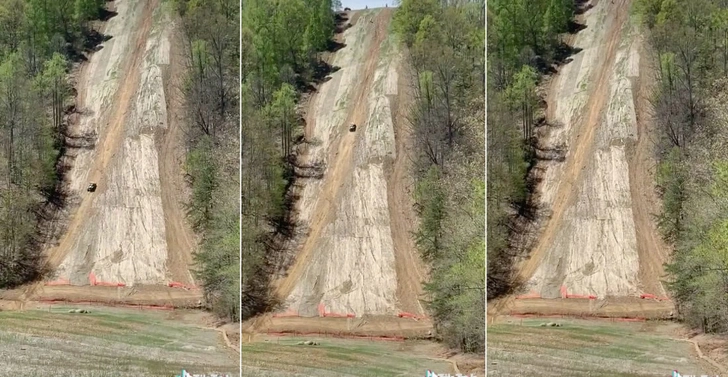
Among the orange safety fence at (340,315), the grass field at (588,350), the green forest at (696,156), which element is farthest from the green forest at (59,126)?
the green forest at (696,156)

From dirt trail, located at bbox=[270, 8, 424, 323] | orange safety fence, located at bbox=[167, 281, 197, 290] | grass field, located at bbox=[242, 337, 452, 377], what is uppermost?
dirt trail, located at bbox=[270, 8, 424, 323]

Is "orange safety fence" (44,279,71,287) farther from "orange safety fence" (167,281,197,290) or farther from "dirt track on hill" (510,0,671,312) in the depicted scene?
"dirt track on hill" (510,0,671,312)

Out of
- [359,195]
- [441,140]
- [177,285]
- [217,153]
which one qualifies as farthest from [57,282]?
[441,140]

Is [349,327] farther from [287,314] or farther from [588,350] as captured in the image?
[588,350]

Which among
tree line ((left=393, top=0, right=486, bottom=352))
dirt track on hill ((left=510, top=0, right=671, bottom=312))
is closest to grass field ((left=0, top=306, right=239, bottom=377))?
tree line ((left=393, top=0, right=486, bottom=352))

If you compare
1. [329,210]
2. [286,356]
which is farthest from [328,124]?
[286,356]

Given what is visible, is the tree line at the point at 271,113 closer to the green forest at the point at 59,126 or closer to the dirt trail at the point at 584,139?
the green forest at the point at 59,126
